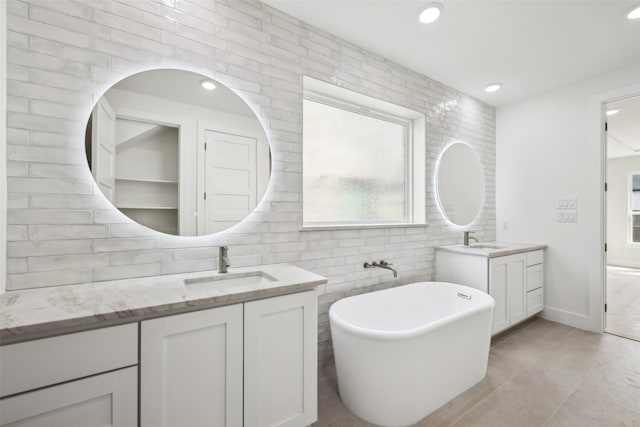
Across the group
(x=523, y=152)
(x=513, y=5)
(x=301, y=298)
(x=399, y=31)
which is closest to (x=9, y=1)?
(x=301, y=298)

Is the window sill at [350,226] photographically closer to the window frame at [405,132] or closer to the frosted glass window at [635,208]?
the window frame at [405,132]

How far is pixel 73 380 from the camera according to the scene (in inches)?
36.6

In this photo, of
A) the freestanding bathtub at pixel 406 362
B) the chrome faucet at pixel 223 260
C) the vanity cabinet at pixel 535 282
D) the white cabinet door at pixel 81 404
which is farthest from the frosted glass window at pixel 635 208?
the white cabinet door at pixel 81 404

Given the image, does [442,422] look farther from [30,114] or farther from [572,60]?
[572,60]

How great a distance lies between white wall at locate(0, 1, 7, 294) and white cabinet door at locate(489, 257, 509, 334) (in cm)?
313

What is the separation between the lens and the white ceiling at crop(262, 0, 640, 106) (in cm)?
187

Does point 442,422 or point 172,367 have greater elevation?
point 172,367

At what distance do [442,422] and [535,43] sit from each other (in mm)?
2871

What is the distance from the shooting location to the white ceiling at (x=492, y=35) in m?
1.87

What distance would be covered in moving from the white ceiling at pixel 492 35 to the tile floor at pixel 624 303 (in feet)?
8.45

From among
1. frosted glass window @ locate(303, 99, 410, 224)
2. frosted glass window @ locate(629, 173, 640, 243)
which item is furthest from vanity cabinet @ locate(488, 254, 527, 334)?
frosted glass window @ locate(629, 173, 640, 243)

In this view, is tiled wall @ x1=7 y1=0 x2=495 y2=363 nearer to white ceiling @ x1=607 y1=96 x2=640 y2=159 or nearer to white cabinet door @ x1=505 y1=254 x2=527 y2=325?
white cabinet door @ x1=505 y1=254 x2=527 y2=325

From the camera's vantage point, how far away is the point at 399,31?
2119mm

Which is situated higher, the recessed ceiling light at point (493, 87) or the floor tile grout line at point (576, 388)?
the recessed ceiling light at point (493, 87)
